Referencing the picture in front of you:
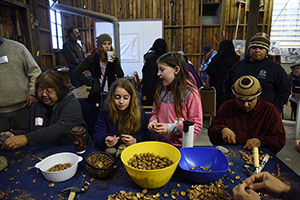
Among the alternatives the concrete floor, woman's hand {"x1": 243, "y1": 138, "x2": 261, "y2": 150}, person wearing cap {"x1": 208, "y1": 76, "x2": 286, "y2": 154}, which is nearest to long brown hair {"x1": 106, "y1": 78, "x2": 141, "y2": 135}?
person wearing cap {"x1": 208, "y1": 76, "x2": 286, "y2": 154}

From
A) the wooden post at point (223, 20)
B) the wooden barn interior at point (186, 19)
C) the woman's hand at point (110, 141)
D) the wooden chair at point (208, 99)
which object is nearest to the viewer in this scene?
the woman's hand at point (110, 141)

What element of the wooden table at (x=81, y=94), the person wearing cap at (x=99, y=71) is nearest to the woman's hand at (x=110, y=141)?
the person wearing cap at (x=99, y=71)

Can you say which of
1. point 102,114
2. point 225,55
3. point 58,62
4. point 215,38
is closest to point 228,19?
point 215,38

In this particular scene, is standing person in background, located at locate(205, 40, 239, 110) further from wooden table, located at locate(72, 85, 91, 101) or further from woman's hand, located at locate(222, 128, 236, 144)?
woman's hand, located at locate(222, 128, 236, 144)

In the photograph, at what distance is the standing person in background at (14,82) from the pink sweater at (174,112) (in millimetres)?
1418

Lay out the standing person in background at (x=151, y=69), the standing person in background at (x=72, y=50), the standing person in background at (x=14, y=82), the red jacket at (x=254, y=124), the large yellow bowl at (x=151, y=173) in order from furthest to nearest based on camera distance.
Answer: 1. the standing person in background at (x=72, y=50)
2. the standing person in background at (x=151, y=69)
3. the standing person in background at (x=14, y=82)
4. the red jacket at (x=254, y=124)
5. the large yellow bowl at (x=151, y=173)

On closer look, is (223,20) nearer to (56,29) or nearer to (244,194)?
(56,29)

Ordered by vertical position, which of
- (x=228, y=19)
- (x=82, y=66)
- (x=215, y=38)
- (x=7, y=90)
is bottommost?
(x=7, y=90)

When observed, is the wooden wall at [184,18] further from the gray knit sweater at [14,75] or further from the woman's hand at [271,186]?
the woman's hand at [271,186]

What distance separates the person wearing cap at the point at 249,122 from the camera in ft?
5.00

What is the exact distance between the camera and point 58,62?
26.2ft

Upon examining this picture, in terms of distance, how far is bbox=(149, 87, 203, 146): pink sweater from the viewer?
5.51ft

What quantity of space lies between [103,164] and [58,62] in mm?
7896

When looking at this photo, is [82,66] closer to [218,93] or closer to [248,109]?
[248,109]
